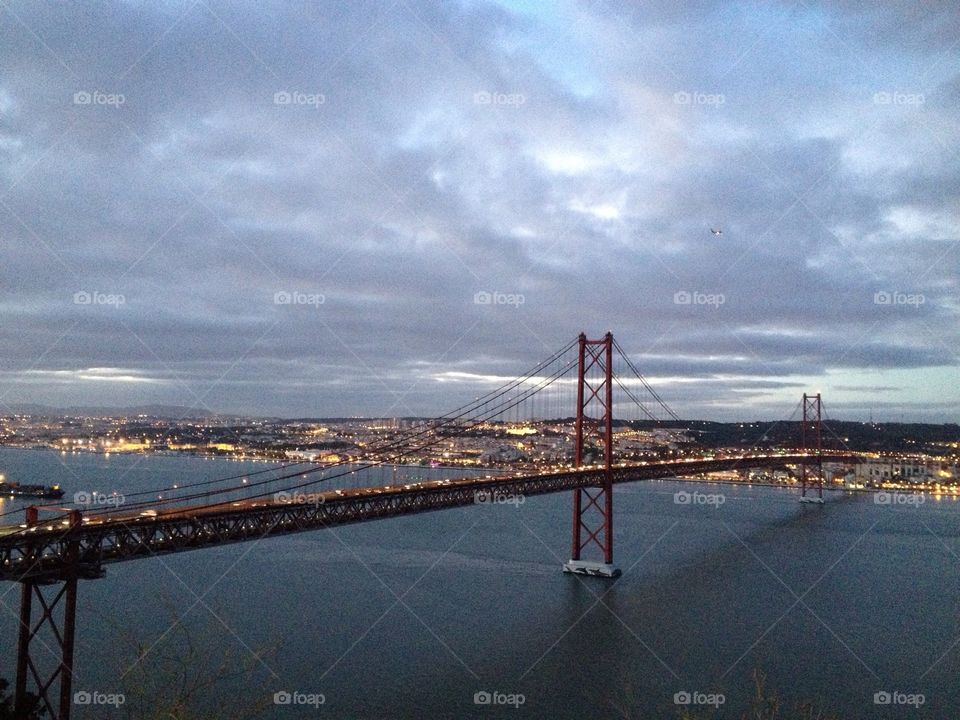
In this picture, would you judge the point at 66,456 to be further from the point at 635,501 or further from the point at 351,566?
the point at 351,566

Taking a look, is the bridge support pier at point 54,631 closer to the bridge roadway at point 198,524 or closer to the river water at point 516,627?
the bridge roadway at point 198,524

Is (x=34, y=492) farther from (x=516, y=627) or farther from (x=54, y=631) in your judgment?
(x=54, y=631)

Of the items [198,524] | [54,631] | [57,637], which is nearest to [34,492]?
[198,524]

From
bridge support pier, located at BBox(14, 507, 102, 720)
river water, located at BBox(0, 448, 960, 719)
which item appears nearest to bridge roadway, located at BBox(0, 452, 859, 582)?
bridge support pier, located at BBox(14, 507, 102, 720)

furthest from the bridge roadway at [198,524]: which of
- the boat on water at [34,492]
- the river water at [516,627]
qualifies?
the boat on water at [34,492]

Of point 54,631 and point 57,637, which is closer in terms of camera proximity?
point 57,637

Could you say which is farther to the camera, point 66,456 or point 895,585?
point 66,456

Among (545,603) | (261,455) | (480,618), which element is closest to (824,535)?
(545,603)
